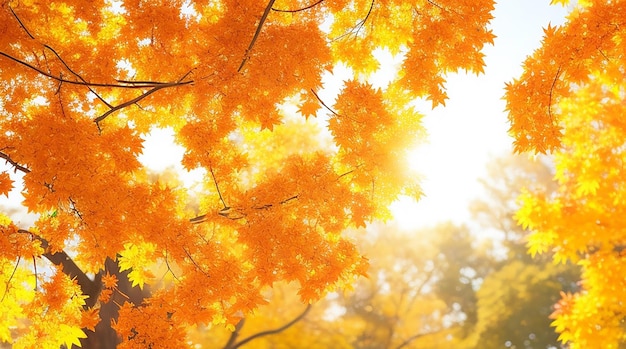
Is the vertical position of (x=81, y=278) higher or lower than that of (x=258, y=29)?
lower

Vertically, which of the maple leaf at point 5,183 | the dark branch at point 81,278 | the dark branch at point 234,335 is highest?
the dark branch at point 234,335

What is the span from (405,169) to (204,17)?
102 inches

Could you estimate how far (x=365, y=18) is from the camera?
5078 millimetres

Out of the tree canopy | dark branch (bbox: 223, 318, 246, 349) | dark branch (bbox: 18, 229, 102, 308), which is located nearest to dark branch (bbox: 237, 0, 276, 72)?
the tree canopy

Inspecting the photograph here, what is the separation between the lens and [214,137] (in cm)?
488

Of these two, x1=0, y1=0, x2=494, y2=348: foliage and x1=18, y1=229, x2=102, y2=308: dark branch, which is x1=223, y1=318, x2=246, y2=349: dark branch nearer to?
x1=18, y1=229, x2=102, y2=308: dark branch

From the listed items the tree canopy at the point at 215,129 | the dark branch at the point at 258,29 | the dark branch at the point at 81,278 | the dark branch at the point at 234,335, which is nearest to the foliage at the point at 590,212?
the tree canopy at the point at 215,129

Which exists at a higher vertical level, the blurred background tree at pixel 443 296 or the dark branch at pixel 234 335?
the blurred background tree at pixel 443 296

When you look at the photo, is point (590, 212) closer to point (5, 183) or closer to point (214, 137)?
point (214, 137)

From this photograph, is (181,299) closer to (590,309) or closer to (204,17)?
(204,17)

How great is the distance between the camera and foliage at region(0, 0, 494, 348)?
4207 millimetres

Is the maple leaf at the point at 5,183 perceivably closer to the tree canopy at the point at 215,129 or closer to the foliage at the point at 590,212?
the tree canopy at the point at 215,129

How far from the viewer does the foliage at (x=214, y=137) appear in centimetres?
421

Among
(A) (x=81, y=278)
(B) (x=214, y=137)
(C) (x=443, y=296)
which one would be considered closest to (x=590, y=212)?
(B) (x=214, y=137)
